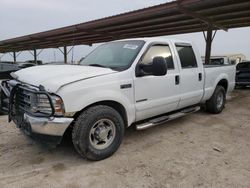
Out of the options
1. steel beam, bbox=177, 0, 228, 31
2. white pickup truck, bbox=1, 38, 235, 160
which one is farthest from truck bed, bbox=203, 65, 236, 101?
steel beam, bbox=177, 0, 228, 31

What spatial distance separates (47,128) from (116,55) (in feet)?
6.14

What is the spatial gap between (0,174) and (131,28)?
1126 centimetres

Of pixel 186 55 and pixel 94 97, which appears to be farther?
pixel 186 55

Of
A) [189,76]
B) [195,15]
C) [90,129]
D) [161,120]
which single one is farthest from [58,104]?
[195,15]

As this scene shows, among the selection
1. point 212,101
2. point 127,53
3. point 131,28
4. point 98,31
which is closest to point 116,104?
point 127,53

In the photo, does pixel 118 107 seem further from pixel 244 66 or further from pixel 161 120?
pixel 244 66

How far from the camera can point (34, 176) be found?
124 inches

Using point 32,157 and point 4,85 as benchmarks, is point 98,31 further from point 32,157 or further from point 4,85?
point 32,157

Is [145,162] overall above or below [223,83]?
below

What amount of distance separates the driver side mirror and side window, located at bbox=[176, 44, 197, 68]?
1.20m

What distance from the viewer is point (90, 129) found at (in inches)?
133

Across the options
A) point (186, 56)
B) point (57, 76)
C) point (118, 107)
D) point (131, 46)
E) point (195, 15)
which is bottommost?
point (118, 107)

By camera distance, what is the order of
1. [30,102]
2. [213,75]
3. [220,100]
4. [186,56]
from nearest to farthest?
1. [30,102]
2. [186,56]
3. [213,75]
4. [220,100]

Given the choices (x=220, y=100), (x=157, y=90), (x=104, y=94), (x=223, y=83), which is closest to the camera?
(x=104, y=94)
